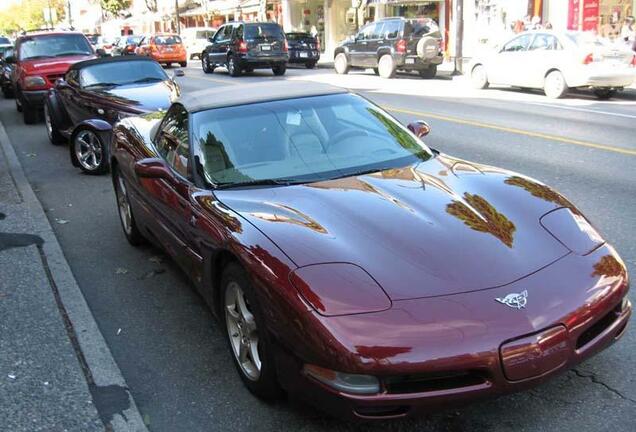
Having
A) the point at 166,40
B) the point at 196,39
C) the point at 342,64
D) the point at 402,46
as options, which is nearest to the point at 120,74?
the point at 402,46

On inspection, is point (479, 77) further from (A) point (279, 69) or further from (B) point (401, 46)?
(A) point (279, 69)

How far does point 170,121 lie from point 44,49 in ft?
38.3

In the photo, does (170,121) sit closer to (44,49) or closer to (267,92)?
(267,92)

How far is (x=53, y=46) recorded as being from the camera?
15.1 meters

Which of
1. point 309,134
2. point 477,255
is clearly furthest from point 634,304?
point 309,134

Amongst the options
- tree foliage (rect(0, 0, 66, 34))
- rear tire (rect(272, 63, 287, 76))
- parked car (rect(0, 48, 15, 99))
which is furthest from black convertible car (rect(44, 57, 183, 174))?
tree foliage (rect(0, 0, 66, 34))

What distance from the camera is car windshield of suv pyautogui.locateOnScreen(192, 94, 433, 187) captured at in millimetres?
4035

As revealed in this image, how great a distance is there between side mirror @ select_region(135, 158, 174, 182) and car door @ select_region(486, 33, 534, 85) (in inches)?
552

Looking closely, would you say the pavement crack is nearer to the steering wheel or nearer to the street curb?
the steering wheel

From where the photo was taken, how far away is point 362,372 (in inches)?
103

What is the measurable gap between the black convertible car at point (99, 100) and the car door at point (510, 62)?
950 centimetres

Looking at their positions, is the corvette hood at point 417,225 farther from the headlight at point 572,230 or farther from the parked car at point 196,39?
the parked car at point 196,39

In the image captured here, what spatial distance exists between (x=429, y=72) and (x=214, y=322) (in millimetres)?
19841

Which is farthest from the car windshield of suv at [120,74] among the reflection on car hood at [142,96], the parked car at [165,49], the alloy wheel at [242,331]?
the parked car at [165,49]
